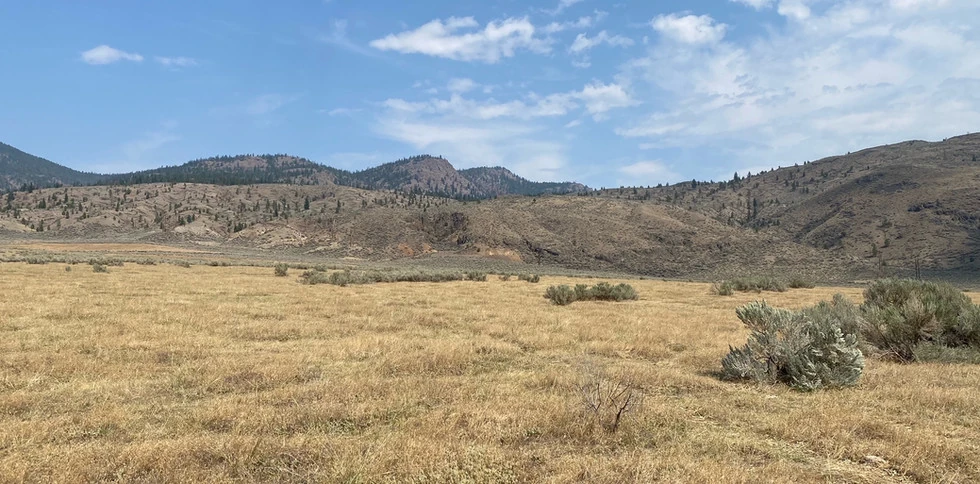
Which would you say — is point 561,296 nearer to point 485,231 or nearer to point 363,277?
point 363,277

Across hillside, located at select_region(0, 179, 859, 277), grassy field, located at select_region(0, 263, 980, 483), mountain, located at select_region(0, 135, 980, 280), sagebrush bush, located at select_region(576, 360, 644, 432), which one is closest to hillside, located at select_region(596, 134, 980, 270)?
mountain, located at select_region(0, 135, 980, 280)

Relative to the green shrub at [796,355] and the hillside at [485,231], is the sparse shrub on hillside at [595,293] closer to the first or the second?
the green shrub at [796,355]

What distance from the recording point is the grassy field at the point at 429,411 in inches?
193

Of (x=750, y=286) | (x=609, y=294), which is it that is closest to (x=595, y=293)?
(x=609, y=294)

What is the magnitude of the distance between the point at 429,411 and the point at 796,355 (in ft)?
20.1

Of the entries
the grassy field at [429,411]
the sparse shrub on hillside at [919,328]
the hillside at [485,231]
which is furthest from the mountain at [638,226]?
the grassy field at [429,411]

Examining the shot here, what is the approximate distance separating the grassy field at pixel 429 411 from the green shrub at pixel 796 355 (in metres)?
0.41

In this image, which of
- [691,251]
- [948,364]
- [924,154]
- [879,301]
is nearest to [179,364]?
[948,364]

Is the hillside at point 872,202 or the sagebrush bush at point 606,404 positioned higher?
the hillside at point 872,202

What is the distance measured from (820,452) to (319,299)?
708 inches

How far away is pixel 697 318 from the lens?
1734 cm

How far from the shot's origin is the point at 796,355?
28.7 feet

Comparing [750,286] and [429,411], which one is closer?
[429,411]

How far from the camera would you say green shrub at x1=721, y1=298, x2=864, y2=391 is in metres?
8.38
